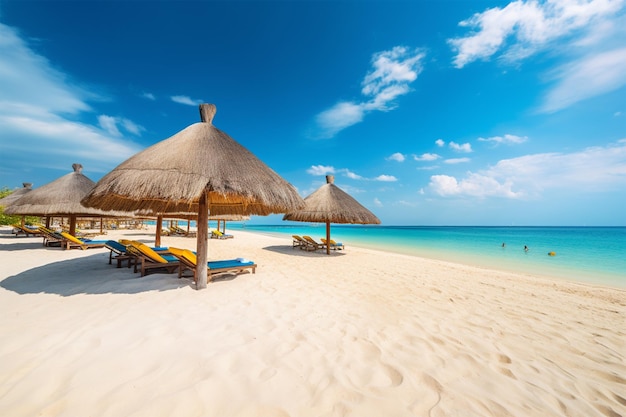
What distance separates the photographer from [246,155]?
5.44 meters

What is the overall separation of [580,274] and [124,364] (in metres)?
15.5

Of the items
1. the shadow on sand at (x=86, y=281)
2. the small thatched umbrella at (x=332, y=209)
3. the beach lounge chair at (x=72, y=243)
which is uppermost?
the small thatched umbrella at (x=332, y=209)

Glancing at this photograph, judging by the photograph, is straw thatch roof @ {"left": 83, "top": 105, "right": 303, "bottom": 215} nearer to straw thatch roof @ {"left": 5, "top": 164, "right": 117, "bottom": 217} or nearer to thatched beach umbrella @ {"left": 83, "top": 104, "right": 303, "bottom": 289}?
thatched beach umbrella @ {"left": 83, "top": 104, "right": 303, "bottom": 289}

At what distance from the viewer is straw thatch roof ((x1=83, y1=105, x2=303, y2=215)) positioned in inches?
166

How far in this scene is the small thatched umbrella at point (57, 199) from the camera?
9070 millimetres

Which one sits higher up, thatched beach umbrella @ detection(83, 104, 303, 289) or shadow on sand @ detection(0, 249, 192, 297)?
thatched beach umbrella @ detection(83, 104, 303, 289)

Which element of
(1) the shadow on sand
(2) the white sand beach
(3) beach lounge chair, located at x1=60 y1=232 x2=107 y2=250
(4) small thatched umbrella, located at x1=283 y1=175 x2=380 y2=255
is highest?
(4) small thatched umbrella, located at x1=283 y1=175 x2=380 y2=255

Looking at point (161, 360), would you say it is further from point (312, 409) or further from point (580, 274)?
point (580, 274)

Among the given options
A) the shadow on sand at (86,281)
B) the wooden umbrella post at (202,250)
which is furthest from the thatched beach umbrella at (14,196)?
the wooden umbrella post at (202,250)

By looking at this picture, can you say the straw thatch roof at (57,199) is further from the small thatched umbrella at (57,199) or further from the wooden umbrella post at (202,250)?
the wooden umbrella post at (202,250)

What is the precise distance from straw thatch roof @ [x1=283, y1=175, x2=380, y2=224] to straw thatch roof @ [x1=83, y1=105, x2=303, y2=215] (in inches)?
193

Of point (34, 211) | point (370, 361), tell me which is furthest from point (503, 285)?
point (34, 211)

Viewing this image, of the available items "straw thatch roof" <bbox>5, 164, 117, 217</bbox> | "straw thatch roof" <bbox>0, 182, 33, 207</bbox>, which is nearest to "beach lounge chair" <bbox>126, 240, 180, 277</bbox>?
"straw thatch roof" <bbox>5, 164, 117, 217</bbox>

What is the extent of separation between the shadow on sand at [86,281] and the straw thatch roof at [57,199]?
142 inches
